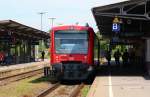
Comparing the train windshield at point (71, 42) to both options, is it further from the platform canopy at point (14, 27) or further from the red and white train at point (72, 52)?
the platform canopy at point (14, 27)

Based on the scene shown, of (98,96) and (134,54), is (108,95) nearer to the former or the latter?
(98,96)

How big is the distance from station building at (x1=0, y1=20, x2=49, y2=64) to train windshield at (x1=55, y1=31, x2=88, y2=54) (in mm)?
14026

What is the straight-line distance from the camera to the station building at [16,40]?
141 ft

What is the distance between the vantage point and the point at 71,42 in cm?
2555

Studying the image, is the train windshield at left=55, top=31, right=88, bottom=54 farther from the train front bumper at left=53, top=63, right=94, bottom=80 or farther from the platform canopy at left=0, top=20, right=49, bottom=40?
the platform canopy at left=0, top=20, right=49, bottom=40

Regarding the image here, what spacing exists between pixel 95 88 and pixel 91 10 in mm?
6971

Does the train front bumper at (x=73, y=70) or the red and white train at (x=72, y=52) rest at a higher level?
the red and white train at (x=72, y=52)

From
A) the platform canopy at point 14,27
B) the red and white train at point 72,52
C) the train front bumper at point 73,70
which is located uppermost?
the platform canopy at point 14,27

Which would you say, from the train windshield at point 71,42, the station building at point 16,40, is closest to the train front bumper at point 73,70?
the train windshield at point 71,42

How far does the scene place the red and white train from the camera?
25047 millimetres

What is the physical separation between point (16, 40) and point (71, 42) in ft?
86.8

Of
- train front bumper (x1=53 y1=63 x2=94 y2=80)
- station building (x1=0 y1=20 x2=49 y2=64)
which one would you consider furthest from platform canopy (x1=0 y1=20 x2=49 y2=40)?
train front bumper (x1=53 y1=63 x2=94 y2=80)

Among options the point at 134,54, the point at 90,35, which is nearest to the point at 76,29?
the point at 90,35

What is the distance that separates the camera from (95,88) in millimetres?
20406
